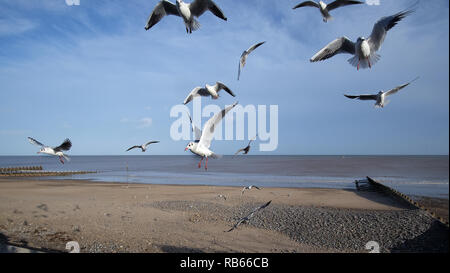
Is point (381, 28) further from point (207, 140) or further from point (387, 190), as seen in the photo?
point (387, 190)

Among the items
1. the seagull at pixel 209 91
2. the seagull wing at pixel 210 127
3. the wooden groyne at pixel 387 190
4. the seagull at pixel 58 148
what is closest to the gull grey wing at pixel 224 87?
the seagull at pixel 209 91

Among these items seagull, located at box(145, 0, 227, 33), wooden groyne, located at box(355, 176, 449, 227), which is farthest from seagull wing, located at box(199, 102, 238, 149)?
wooden groyne, located at box(355, 176, 449, 227)

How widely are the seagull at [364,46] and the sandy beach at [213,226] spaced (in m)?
5.10

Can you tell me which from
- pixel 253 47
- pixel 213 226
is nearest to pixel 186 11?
pixel 253 47

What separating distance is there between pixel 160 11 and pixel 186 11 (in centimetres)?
85

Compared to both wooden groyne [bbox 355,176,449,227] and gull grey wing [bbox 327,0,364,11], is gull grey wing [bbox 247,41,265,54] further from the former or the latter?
wooden groyne [bbox 355,176,449,227]

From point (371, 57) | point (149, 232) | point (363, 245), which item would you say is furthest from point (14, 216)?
point (371, 57)

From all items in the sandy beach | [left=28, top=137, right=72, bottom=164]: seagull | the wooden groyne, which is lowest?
the sandy beach

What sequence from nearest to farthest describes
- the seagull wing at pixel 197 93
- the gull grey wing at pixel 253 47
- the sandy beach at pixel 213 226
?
the gull grey wing at pixel 253 47
the seagull wing at pixel 197 93
the sandy beach at pixel 213 226

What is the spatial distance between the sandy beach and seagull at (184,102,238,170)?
3.24 m

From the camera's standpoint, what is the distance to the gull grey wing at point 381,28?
5.61 meters

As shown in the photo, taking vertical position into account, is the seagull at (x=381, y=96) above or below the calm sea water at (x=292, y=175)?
above

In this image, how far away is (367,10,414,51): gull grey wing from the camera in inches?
221

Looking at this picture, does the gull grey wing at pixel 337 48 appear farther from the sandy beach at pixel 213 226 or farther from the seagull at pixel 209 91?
the sandy beach at pixel 213 226
